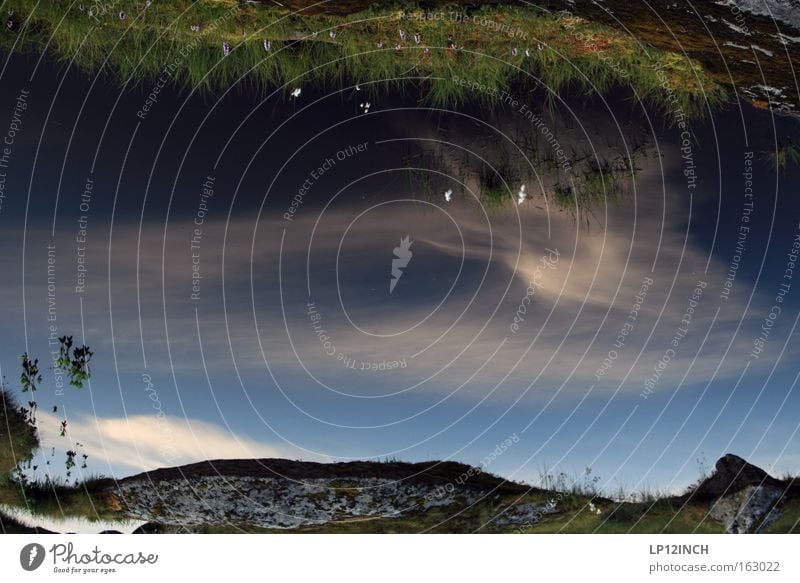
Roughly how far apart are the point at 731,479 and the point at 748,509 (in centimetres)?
18

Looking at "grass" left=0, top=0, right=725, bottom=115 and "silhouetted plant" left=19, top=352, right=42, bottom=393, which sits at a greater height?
"grass" left=0, top=0, right=725, bottom=115

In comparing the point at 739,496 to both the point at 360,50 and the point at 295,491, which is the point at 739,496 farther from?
the point at 360,50

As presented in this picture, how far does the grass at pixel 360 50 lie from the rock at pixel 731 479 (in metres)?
1.87

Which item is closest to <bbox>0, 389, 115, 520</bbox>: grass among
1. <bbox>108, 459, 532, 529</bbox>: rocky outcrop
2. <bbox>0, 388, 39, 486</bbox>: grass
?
<bbox>0, 388, 39, 486</bbox>: grass

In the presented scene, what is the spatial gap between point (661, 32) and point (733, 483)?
2.36 meters

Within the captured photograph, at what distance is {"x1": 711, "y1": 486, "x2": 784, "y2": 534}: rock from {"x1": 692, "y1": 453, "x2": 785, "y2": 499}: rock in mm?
26

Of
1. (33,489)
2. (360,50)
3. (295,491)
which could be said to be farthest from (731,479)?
(33,489)

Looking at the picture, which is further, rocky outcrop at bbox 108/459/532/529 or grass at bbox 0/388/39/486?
rocky outcrop at bbox 108/459/532/529

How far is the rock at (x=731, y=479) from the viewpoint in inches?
177

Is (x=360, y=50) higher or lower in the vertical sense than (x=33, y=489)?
higher

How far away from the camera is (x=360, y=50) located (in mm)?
4531

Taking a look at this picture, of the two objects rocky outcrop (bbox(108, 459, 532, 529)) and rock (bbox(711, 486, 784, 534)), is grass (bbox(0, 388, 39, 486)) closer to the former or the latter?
rocky outcrop (bbox(108, 459, 532, 529))

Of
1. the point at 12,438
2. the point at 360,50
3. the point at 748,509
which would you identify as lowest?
the point at 748,509

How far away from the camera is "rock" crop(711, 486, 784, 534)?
4.50 metres
